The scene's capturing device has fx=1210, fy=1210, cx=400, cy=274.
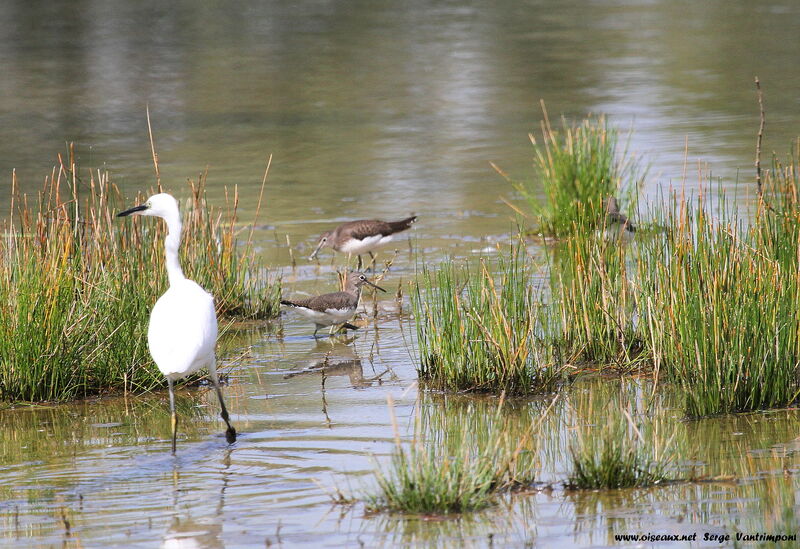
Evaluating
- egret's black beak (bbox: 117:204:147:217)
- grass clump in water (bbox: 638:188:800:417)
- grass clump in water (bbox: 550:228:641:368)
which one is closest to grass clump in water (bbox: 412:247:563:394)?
grass clump in water (bbox: 550:228:641:368)

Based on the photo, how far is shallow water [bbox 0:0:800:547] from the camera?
539 centimetres

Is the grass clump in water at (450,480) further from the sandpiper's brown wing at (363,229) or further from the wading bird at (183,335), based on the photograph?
the sandpiper's brown wing at (363,229)

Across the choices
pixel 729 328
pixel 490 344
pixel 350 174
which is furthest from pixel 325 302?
pixel 350 174

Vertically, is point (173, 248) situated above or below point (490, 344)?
above

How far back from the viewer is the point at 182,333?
666cm

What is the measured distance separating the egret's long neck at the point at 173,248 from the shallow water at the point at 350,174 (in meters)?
0.89

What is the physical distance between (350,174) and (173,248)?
9694mm

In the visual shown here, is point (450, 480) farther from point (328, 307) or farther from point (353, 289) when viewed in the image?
point (353, 289)

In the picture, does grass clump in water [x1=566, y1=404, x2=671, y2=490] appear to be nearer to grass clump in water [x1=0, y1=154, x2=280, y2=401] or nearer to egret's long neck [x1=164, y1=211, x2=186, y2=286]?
egret's long neck [x1=164, y1=211, x2=186, y2=286]

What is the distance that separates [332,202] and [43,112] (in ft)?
34.5

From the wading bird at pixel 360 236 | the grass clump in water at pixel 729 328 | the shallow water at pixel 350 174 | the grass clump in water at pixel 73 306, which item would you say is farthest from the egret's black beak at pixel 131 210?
the wading bird at pixel 360 236

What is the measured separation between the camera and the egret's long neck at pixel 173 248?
729 centimetres

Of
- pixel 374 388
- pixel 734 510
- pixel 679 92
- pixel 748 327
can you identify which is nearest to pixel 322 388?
pixel 374 388

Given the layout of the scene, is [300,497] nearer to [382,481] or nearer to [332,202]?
[382,481]
